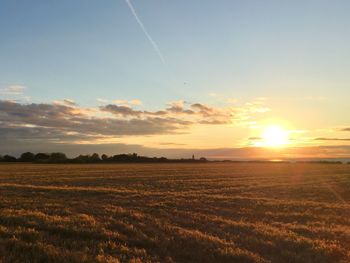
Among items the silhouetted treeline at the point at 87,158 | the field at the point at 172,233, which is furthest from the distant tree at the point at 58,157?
the field at the point at 172,233

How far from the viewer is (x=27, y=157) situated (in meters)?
176

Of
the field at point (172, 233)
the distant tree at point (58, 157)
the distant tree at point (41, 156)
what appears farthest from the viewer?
the distant tree at point (41, 156)

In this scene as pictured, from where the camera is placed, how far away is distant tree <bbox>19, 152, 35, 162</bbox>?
17291 cm

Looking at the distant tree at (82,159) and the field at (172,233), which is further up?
the distant tree at (82,159)

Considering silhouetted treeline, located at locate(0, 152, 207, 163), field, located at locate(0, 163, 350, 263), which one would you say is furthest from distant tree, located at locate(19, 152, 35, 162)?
field, located at locate(0, 163, 350, 263)

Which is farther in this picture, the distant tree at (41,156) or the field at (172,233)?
the distant tree at (41,156)

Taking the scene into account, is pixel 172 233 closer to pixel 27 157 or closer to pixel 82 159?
pixel 82 159

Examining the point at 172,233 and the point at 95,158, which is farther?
the point at 95,158

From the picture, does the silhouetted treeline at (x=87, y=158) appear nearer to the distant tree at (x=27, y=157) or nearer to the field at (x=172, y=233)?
the distant tree at (x=27, y=157)

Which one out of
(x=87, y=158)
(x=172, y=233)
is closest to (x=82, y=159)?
(x=87, y=158)

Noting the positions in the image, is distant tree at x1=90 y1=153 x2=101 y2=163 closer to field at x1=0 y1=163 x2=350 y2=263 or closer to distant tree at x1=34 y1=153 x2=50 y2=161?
distant tree at x1=34 y1=153 x2=50 y2=161

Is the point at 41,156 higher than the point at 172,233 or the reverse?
higher

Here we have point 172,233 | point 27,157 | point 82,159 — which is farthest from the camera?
point 27,157

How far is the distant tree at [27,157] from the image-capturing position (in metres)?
173
